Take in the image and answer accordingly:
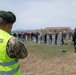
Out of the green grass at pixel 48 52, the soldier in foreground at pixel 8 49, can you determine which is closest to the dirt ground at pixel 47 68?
the green grass at pixel 48 52

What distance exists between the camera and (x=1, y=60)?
4188 millimetres

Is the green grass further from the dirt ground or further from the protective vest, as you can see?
the protective vest

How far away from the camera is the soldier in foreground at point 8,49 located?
4141 mm

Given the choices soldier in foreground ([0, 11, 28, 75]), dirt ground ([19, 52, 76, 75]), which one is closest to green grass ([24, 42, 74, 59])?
dirt ground ([19, 52, 76, 75])

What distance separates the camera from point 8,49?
4.14 m

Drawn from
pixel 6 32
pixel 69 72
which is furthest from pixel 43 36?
pixel 6 32

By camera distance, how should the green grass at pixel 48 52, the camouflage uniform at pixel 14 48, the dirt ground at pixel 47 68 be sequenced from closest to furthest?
the camouflage uniform at pixel 14 48 < the dirt ground at pixel 47 68 < the green grass at pixel 48 52

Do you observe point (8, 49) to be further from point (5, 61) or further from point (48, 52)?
point (48, 52)

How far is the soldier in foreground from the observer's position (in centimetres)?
414

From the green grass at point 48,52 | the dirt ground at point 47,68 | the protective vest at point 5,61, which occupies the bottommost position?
the green grass at point 48,52

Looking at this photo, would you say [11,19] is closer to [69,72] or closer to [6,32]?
[6,32]

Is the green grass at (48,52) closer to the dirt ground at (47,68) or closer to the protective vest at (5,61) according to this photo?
the dirt ground at (47,68)

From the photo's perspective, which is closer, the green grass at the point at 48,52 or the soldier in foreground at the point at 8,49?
the soldier in foreground at the point at 8,49

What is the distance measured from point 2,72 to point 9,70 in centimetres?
9
